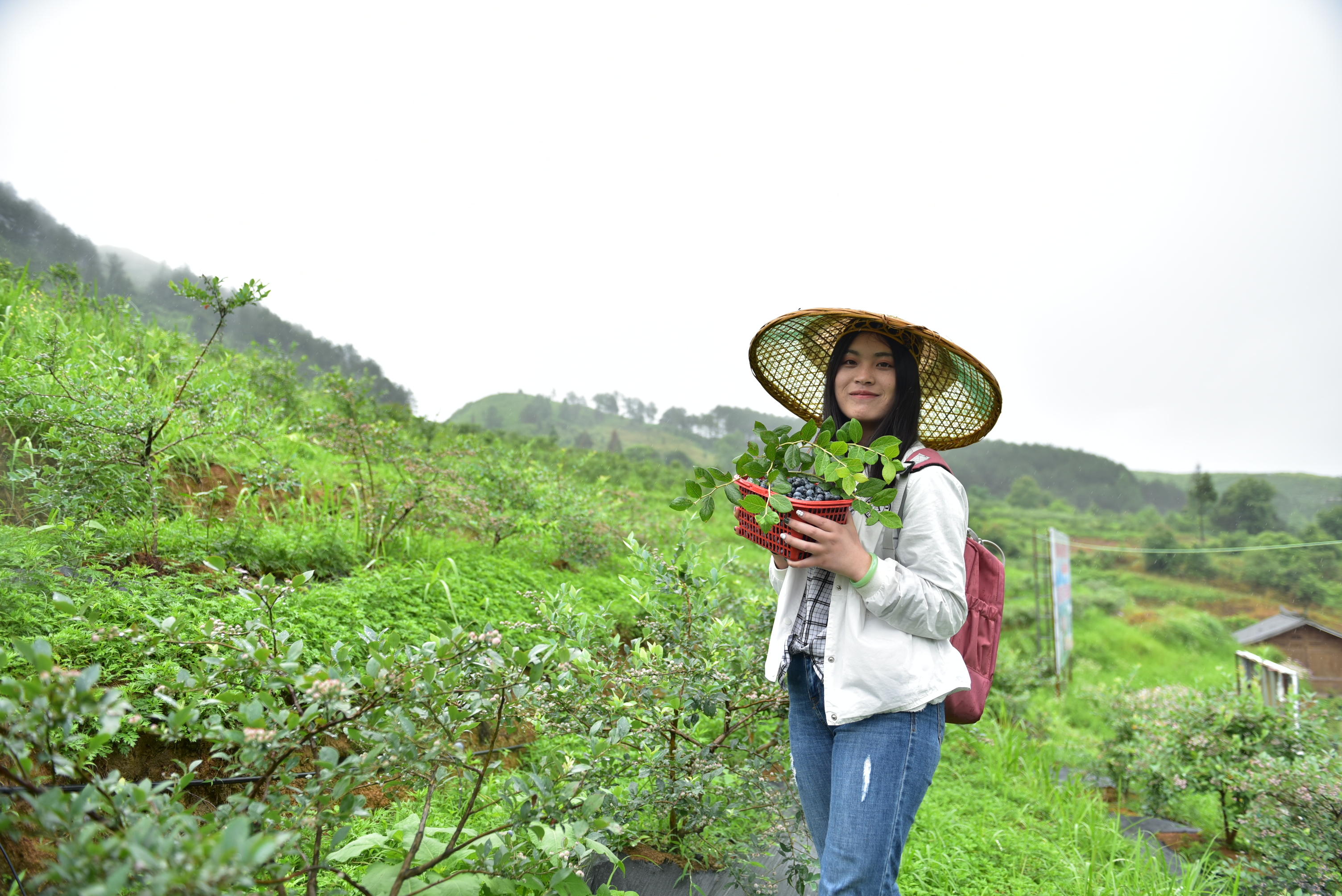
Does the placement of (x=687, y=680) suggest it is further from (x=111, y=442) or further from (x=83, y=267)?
(x=83, y=267)

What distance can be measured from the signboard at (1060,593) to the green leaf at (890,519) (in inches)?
313

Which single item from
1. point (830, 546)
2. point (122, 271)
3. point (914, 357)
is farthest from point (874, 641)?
point (122, 271)

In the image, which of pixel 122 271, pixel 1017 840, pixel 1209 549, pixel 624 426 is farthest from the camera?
pixel 624 426

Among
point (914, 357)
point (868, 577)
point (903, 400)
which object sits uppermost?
point (914, 357)

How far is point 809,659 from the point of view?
1503 mm

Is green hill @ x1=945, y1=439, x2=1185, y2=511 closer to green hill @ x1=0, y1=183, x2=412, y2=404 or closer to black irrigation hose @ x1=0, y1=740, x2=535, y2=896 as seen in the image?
green hill @ x1=0, y1=183, x2=412, y2=404

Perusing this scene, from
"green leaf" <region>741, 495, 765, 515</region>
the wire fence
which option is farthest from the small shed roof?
"green leaf" <region>741, 495, 765, 515</region>

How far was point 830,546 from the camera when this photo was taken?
4.35 feet

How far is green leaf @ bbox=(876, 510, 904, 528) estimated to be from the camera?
1.32 m

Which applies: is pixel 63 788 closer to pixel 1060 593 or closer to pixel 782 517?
pixel 782 517

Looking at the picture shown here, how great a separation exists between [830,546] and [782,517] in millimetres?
118

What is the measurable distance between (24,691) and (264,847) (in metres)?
0.42

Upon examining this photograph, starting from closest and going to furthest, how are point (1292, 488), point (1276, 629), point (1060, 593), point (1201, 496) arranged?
point (1060, 593)
point (1276, 629)
point (1201, 496)
point (1292, 488)

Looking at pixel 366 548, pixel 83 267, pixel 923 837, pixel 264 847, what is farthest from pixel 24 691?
pixel 83 267
